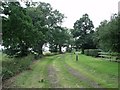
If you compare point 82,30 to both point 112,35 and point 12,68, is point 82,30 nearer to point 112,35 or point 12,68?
point 112,35

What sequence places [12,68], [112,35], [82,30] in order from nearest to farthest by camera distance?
[12,68] < [112,35] < [82,30]

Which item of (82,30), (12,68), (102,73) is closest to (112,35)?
(102,73)

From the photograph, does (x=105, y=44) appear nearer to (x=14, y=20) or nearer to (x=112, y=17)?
(x=112, y=17)

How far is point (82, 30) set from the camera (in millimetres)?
71875

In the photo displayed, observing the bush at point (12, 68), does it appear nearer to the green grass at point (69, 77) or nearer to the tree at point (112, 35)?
the green grass at point (69, 77)

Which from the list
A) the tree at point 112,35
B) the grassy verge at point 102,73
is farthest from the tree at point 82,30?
the grassy verge at point 102,73

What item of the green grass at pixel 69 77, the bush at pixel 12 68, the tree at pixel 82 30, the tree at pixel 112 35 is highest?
the tree at pixel 82 30

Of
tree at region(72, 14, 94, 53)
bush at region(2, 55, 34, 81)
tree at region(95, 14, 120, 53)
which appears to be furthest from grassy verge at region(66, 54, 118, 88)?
tree at region(72, 14, 94, 53)

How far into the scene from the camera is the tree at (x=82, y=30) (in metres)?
69.8

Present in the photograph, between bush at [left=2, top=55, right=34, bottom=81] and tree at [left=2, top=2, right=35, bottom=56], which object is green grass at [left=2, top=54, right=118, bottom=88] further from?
tree at [left=2, top=2, right=35, bottom=56]

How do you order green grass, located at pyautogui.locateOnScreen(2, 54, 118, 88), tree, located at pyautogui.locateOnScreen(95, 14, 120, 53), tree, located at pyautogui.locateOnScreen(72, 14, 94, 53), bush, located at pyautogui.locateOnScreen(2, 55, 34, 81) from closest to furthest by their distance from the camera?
green grass, located at pyautogui.locateOnScreen(2, 54, 118, 88), bush, located at pyautogui.locateOnScreen(2, 55, 34, 81), tree, located at pyautogui.locateOnScreen(95, 14, 120, 53), tree, located at pyautogui.locateOnScreen(72, 14, 94, 53)

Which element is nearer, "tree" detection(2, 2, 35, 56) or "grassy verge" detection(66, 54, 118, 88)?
"grassy verge" detection(66, 54, 118, 88)

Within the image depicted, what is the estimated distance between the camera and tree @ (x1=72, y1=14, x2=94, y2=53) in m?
69.8

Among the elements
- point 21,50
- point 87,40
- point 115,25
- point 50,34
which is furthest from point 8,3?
point 87,40
